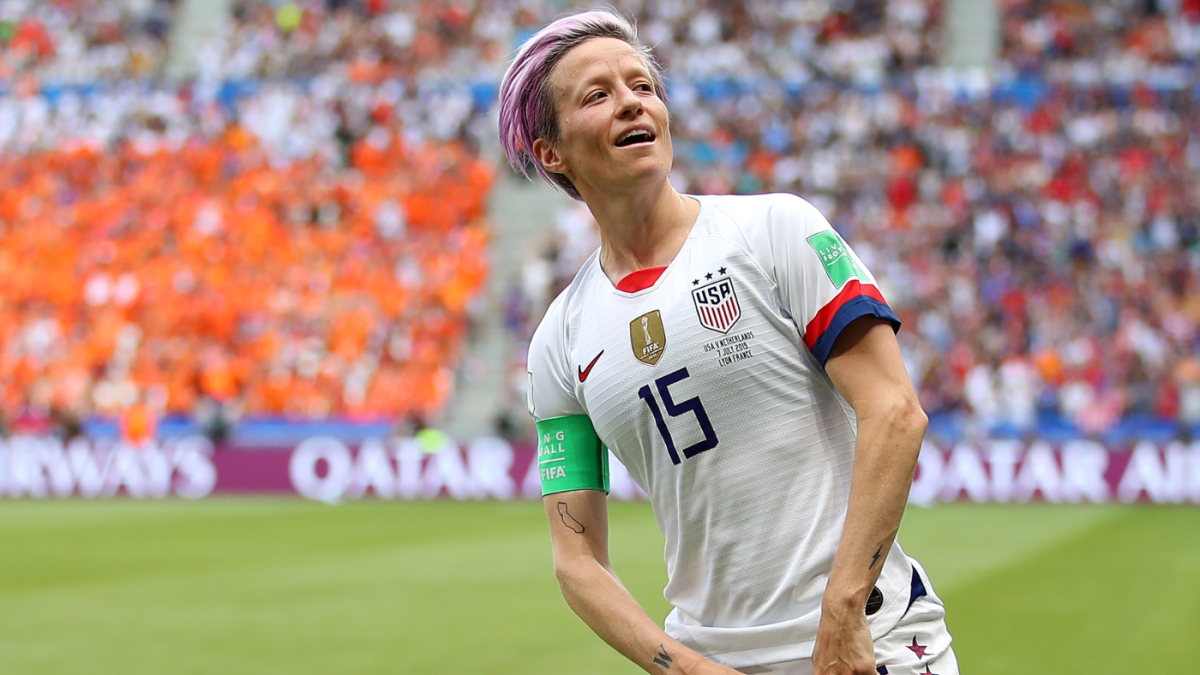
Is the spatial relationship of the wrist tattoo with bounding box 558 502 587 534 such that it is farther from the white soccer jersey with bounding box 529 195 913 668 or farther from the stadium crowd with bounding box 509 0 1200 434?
the stadium crowd with bounding box 509 0 1200 434

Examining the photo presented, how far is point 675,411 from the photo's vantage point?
241cm

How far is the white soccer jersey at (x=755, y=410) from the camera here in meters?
2.36

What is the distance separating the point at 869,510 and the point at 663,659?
0.51 metres

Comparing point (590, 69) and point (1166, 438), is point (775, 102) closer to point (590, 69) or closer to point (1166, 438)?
point (1166, 438)

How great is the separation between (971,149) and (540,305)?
25.9ft

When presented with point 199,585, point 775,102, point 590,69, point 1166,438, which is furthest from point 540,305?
point 590,69

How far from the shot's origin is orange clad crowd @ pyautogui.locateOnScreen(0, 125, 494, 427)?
21906mm

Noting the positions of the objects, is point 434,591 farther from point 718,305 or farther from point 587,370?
point 718,305

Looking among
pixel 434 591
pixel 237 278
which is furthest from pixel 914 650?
pixel 237 278

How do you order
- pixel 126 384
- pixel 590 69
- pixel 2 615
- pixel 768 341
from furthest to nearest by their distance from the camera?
pixel 126 384 < pixel 2 615 < pixel 590 69 < pixel 768 341

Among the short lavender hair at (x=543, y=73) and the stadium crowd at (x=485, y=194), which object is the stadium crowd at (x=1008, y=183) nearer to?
the stadium crowd at (x=485, y=194)

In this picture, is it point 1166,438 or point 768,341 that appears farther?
point 1166,438

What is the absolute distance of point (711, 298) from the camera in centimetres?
241

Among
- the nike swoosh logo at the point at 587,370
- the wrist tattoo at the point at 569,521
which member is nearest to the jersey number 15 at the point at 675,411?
the nike swoosh logo at the point at 587,370
